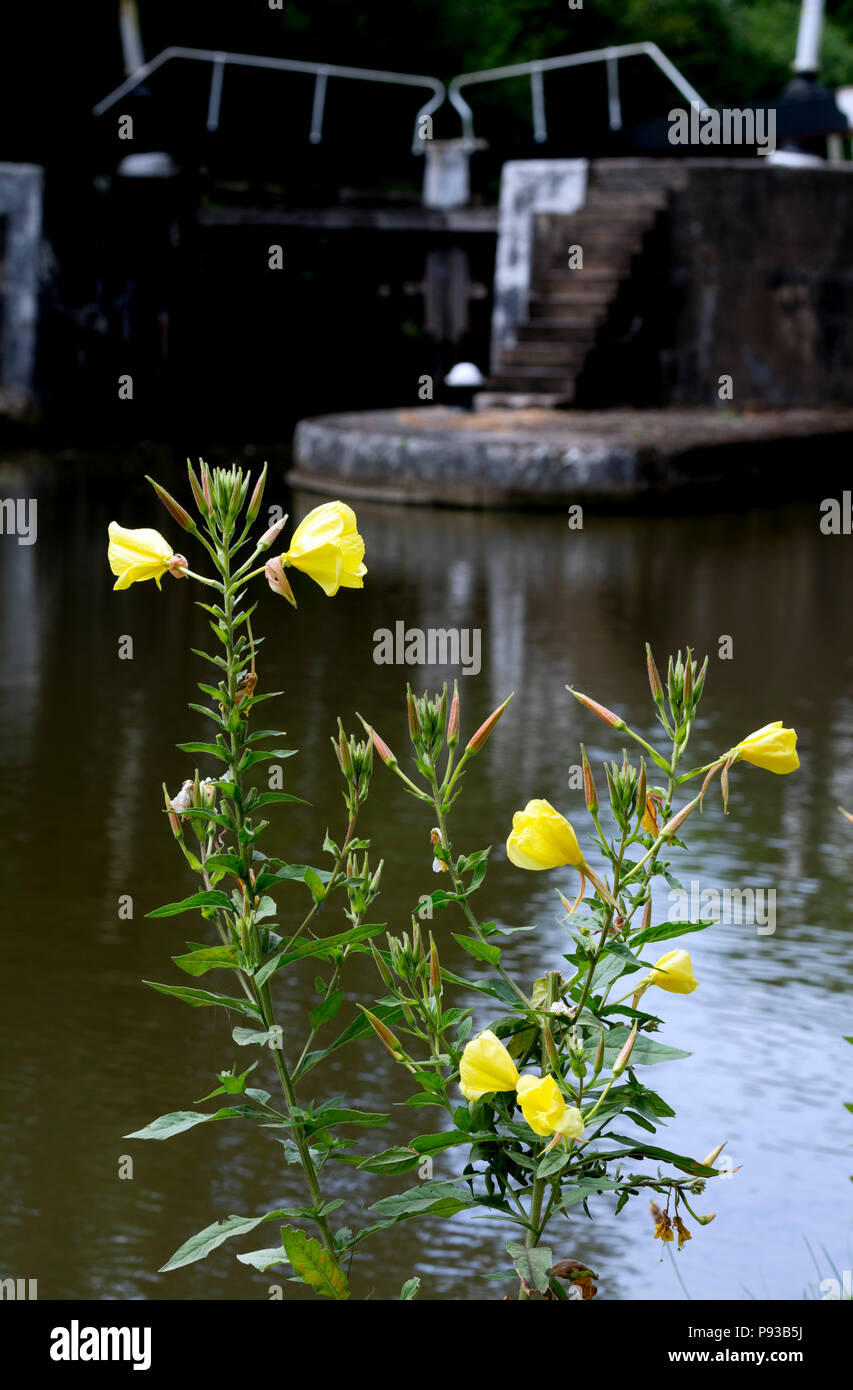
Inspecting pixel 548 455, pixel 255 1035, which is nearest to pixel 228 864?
pixel 255 1035

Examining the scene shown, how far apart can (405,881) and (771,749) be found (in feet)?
9.48

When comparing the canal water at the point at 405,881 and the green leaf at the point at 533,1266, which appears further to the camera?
the canal water at the point at 405,881

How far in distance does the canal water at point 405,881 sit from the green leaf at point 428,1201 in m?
0.26

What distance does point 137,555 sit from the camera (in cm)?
184

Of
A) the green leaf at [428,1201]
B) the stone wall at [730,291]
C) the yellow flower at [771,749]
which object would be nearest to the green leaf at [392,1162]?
the green leaf at [428,1201]

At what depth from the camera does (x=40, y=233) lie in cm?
1443

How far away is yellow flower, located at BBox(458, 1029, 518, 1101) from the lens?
1.72 meters

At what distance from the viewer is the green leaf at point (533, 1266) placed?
1.70 meters

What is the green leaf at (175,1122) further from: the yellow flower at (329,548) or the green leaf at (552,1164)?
the yellow flower at (329,548)

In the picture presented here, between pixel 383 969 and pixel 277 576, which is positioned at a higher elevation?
pixel 277 576

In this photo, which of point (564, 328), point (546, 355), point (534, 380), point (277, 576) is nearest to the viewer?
point (277, 576)

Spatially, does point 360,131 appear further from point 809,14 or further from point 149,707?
point 149,707

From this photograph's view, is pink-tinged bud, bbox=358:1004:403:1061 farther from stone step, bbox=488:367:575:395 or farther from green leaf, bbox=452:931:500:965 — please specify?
stone step, bbox=488:367:575:395

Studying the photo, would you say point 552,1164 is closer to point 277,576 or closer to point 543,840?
point 543,840
